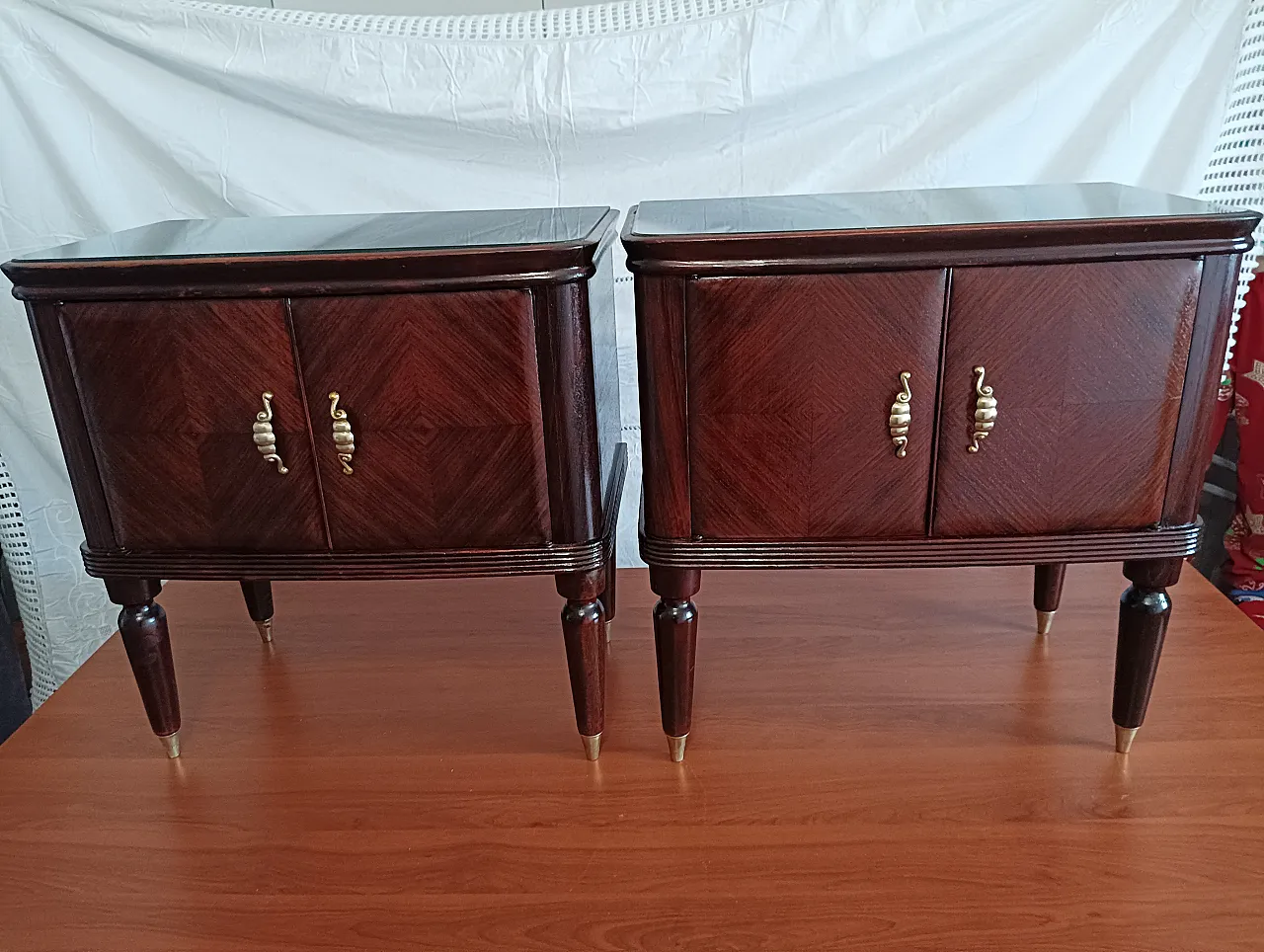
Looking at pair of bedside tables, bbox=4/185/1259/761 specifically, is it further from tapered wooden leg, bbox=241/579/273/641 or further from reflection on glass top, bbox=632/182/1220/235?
tapered wooden leg, bbox=241/579/273/641

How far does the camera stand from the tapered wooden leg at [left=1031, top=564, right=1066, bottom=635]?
1.10m

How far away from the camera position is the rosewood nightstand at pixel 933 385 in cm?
75

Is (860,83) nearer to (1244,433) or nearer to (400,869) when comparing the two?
(1244,433)

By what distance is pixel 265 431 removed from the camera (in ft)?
2.68

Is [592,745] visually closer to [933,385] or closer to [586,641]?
[586,641]

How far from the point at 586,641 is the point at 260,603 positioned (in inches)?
19.8

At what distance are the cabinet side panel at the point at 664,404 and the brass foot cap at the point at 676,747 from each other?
0.69 ft

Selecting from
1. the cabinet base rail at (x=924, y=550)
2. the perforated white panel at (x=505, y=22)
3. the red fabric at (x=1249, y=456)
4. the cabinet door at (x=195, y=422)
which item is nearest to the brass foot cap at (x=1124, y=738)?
the cabinet base rail at (x=924, y=550)

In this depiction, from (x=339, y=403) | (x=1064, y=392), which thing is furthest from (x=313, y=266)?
(x=1064, y=392)

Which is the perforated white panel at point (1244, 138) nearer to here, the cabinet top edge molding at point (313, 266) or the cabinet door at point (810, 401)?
the cabinet door at point (810, 401)

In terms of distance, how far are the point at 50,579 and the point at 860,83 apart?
1.28 metres

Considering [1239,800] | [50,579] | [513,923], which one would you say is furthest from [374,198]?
[1239,800]

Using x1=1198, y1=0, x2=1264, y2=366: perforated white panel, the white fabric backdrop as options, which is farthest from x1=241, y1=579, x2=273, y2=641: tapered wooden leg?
x1=1198, y1=0, x2=1264, y2=366: perforated white panel

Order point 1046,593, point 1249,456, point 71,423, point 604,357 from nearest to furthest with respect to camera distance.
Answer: point 71,423 < point 604,357 < point 1046,593 < point 1249,456
